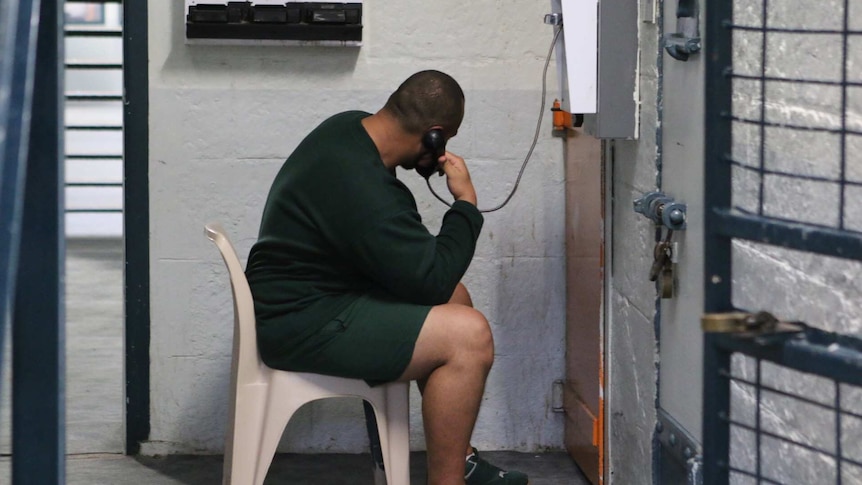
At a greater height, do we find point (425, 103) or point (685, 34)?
point (685, 34)

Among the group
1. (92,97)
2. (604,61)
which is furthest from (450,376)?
(92,97)

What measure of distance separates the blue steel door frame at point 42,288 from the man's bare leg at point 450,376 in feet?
3.39

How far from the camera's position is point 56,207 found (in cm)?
174

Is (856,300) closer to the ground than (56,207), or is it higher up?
closer to the ground

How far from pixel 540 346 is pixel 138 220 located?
50.5 inches

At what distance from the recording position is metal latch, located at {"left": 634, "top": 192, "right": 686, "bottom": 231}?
2.32m

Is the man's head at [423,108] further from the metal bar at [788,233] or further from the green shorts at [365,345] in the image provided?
the metal bar at [788,233]

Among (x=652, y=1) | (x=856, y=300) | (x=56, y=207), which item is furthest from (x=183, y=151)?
(x=856, y=300)

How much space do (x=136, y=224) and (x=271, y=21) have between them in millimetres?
728

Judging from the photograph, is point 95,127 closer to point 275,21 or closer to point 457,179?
point 275,21

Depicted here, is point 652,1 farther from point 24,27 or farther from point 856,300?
point 24,27

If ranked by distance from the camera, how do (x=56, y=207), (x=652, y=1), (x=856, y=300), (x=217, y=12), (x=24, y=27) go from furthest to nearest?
(x=217, y=12) < (x=652, y=1) < (x=56, y=207) < (x=856, y=300) < (x=24, y=27)

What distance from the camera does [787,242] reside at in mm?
1306

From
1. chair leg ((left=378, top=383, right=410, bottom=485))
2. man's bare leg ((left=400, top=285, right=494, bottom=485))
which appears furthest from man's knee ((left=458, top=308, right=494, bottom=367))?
chair leg ((left=378, top=383, right=410, bottom=485))
